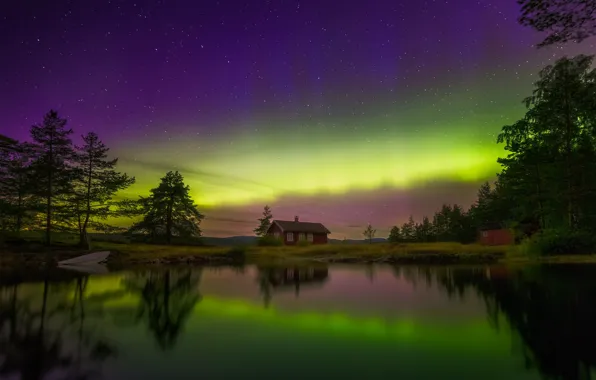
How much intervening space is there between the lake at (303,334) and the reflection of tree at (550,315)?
4 centimetres

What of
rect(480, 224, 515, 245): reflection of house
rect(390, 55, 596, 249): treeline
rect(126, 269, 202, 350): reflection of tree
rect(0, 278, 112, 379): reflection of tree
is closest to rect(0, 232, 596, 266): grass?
rect(390, 55, 596, 249): treeline

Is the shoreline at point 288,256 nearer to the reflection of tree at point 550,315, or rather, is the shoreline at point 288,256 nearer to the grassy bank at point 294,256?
the grassy bank at point 294,256

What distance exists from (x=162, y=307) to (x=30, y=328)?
14.6 ft

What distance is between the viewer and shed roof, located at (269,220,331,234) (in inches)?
2960

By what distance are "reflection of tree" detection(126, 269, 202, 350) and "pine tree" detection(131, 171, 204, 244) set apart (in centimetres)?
4071

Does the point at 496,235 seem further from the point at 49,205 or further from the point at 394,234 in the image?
the point at 49,205

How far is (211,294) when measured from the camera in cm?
1788

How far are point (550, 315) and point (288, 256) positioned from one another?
1631 inches

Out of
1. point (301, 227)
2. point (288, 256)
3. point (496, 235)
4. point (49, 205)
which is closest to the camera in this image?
point (49, 205)

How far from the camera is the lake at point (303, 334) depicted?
728cm

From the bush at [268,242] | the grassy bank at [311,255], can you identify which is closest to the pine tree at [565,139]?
the grassy bank at [311,255]

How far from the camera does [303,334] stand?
33.4 ft

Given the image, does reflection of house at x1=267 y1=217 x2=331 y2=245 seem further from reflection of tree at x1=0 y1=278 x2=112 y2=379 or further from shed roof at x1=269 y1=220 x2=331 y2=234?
reflection of tree at x1=0 y1=278 x2=112 y2=379

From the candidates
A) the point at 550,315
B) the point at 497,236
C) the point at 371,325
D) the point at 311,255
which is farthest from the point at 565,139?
the point at 497,236
